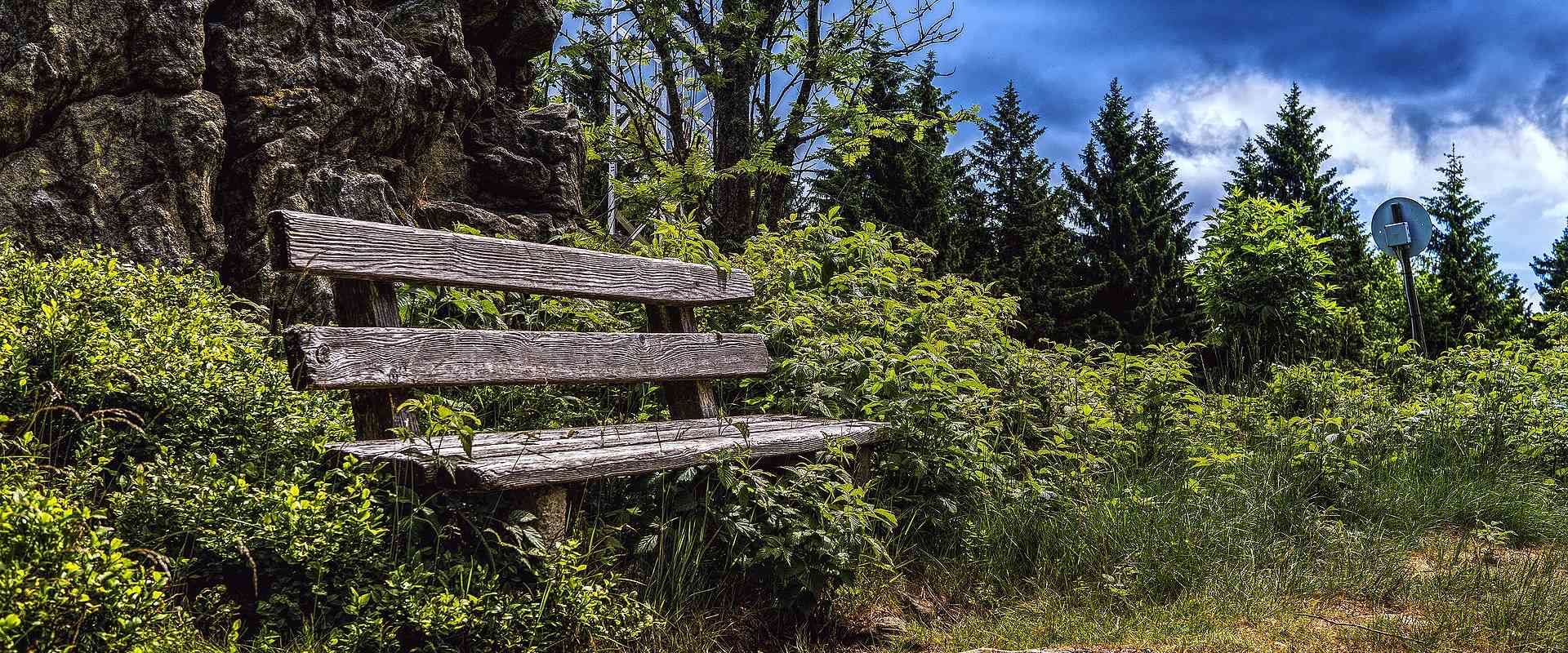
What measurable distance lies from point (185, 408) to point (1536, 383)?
748 cm

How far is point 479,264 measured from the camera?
135 inches

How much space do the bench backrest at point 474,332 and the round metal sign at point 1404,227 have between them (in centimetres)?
1089

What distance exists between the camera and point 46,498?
6.69 feet

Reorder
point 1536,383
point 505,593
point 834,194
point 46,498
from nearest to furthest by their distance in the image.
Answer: point 46,498 → point 505,593 → point 1536,383 → point 834,194

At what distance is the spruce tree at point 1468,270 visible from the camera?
3234 cm

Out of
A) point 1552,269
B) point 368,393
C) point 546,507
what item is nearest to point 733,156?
point 368,393

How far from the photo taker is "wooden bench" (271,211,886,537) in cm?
275

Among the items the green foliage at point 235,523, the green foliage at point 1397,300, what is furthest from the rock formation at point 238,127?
the green foliage at point 1397,300

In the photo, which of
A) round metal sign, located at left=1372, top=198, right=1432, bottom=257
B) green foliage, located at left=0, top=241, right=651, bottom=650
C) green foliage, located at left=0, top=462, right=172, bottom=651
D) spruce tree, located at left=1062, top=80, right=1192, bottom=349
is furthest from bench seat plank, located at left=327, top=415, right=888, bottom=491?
spruce tree, located at left=1062, top=80, right=1192, bottom=349

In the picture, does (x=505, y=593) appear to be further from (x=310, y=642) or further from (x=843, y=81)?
(x=843, y=81)

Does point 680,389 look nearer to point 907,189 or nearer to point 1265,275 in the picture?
point 1265,275

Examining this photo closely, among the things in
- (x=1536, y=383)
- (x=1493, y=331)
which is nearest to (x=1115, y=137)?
(x=1493, y=331)

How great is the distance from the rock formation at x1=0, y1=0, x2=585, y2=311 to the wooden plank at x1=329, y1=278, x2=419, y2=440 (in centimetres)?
169

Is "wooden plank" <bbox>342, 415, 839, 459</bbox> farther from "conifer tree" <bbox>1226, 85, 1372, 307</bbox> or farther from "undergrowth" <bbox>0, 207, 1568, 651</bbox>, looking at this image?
"conifer tree" <bbox>1226, 85, 1372, 307</bbox>
